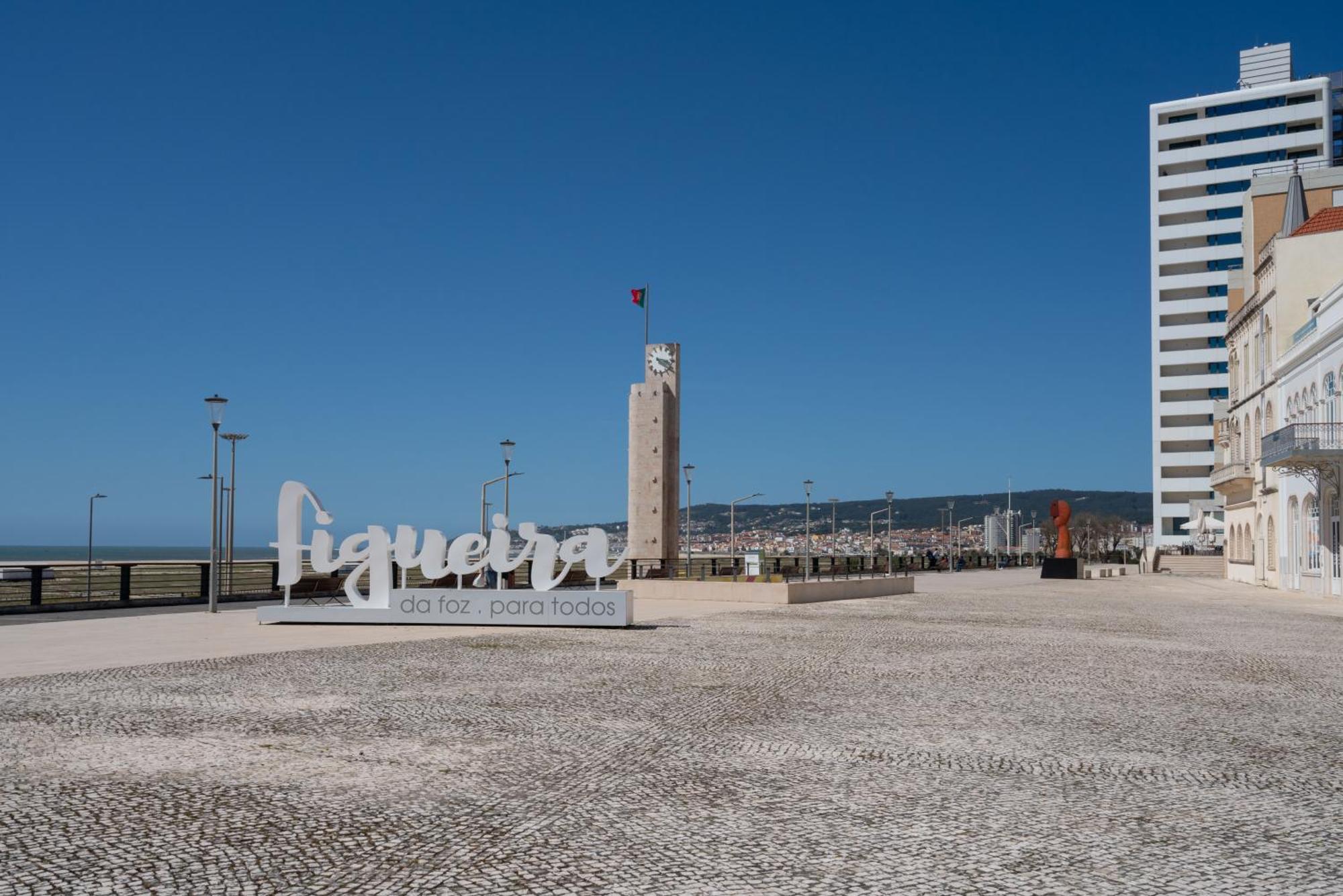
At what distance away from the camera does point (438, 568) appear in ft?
67.3

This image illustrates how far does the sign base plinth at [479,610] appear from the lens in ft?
67.8

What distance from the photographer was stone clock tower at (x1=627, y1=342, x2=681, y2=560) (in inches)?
1748

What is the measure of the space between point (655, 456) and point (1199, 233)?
238ft

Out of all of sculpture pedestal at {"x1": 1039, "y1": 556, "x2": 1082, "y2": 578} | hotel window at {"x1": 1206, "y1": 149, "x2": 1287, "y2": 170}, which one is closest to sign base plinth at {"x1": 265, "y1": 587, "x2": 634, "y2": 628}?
sculpture pedestal at {"x1": 1039, "y1": 556, "x2": 1082, "y2": 578}

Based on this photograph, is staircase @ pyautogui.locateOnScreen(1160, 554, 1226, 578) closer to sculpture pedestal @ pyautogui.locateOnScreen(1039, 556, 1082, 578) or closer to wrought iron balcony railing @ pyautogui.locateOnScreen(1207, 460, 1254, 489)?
wrought iron balcony railing @ pyautogui.locateOnScreen(1207, 460, 1254, 489)

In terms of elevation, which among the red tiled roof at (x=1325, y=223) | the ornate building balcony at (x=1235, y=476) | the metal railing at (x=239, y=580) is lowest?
the metal railing at (x=239, y=580)

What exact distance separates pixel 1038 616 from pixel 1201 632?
4.28m

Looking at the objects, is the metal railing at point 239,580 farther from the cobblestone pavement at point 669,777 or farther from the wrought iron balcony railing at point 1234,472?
the wrought iron balcony railing at point 1234,472

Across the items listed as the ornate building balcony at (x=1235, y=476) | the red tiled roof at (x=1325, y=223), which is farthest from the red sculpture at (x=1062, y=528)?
the red tiled roof at (x=1325, y=223)

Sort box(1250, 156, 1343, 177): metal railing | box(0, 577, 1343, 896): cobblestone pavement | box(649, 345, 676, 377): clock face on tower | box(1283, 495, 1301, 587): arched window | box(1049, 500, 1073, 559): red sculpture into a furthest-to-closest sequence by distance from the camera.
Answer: box(1250, 156, 1343, 177): metal railing
box(1049, 500, 1073, 559): red sculpture
box(649, 345, 676, 377): clock face on tower
box(1283, 495, 1301, 587): arched window
box(0, 577, 1343, 896): cobblestone pavement

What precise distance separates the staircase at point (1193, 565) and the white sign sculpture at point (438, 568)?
48.4 meters

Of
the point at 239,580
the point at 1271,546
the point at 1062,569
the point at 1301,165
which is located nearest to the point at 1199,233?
the point at 1301,165

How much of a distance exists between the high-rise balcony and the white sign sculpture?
76.8 feet

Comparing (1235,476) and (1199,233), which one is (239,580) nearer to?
(1235,476)
